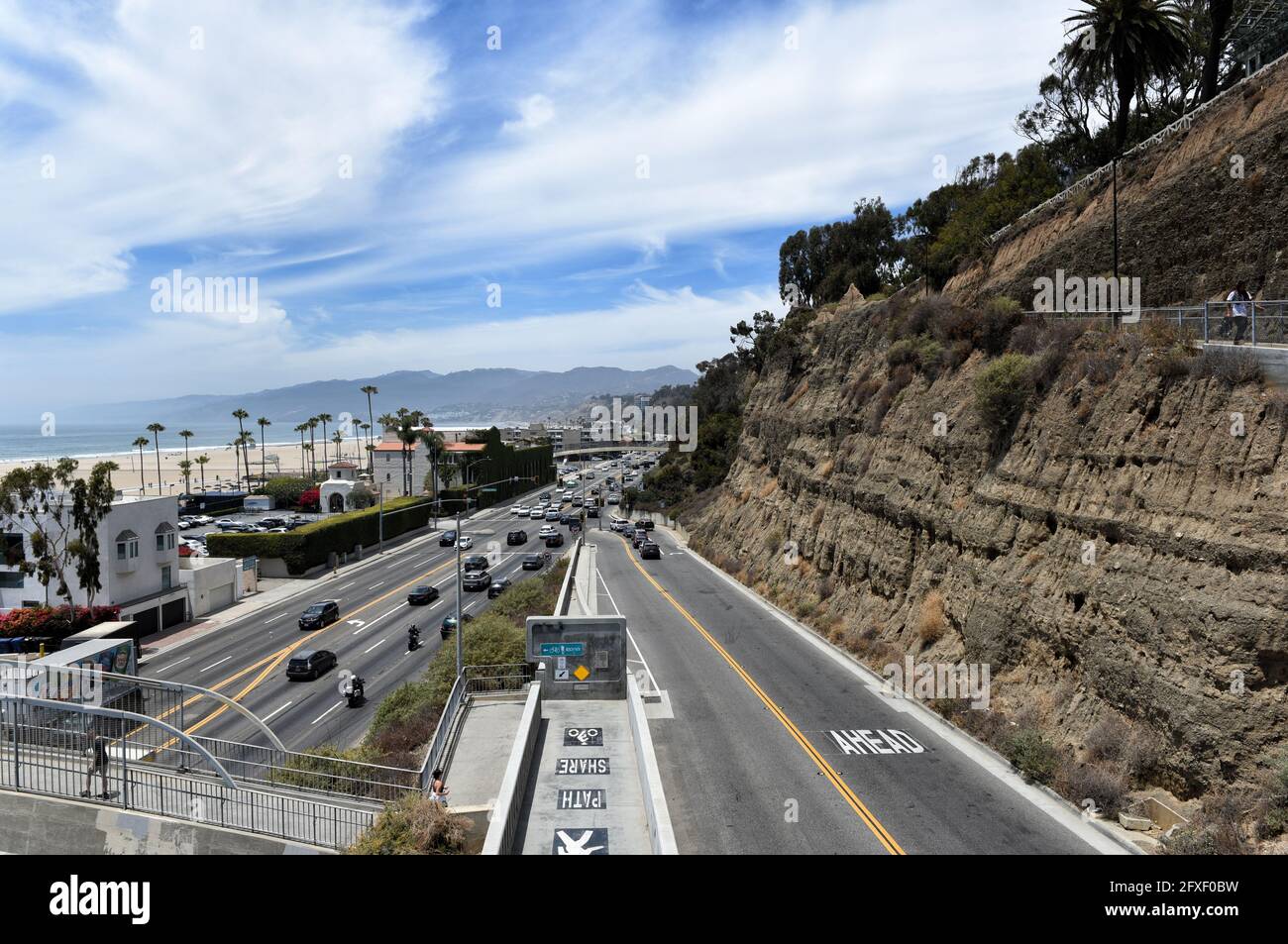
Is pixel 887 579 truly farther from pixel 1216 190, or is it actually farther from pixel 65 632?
pixel 65 632

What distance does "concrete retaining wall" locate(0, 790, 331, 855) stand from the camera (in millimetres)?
13594

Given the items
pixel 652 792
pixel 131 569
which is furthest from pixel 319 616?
pixel 652 792

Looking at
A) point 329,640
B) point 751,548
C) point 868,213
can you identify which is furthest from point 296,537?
point 868,213

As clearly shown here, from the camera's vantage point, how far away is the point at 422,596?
52094 mm

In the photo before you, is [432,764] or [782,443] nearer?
[432,764]

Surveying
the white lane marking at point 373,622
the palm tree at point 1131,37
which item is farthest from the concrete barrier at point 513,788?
the palm tree at point 1131,37

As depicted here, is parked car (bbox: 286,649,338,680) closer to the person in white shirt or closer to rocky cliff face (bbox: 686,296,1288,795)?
rocky cliff face (bbox: 686,296,1288,795)

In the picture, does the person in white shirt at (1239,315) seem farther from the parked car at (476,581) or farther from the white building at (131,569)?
the white building at (131,569)

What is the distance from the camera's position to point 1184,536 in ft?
51.6

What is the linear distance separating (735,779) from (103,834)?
12526 mm

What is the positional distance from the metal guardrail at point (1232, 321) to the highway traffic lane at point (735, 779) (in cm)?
1444

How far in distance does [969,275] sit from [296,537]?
5345 centimetres

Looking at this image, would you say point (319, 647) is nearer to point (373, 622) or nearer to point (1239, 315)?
point (373, 622)
